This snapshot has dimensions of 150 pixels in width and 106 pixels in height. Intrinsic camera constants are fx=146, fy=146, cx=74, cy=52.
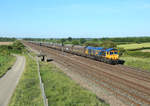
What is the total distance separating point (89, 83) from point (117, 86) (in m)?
3.61

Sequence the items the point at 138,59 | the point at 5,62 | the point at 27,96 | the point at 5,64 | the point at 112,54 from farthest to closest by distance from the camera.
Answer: the point at 5,62 → the point at 138,59 → the point at 5,64 → the point at 112,54 → the point at 27,96

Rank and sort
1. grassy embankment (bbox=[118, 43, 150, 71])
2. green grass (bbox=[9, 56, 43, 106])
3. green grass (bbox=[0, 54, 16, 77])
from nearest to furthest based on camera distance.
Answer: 1. green grass (bbox=[9, 56, 43, 106])
2. green grass (bbox=[0, 54, 16, 77])
3. grassy embankment (bbox=[118, 43, 150, 71])

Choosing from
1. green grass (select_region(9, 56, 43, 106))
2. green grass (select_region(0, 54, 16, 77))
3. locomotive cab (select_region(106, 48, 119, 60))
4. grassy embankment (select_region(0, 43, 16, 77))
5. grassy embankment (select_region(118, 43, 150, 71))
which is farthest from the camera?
locomotive cab (select_region(106, 48, 119, 60))

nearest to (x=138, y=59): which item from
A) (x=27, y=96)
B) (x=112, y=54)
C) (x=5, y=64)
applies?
(x=112, y=54)

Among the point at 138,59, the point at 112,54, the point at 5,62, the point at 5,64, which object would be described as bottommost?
the point at 5,62

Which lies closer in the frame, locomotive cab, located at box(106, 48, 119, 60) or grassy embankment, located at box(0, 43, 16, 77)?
grassy embankment, located at box(0, 43, 16, 77)

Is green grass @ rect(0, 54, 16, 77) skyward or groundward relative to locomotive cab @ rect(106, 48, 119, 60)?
groundward

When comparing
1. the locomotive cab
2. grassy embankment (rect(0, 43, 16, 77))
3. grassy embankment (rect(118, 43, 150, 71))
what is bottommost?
grassy embankment (rect(0, 43, 16, 77))

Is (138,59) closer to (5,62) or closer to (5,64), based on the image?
(5,64)

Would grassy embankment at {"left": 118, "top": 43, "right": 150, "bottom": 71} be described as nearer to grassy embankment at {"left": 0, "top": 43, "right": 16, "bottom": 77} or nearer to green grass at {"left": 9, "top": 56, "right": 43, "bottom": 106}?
green grass at {"left": 9, "top": 56, "right": 43, "bottom": 106}

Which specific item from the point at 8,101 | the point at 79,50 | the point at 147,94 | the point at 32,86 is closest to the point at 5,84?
the point at 32,86

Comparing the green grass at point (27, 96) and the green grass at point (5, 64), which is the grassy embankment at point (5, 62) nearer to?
the green grass at point (5, 64)

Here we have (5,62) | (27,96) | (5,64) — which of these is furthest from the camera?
(5,62)

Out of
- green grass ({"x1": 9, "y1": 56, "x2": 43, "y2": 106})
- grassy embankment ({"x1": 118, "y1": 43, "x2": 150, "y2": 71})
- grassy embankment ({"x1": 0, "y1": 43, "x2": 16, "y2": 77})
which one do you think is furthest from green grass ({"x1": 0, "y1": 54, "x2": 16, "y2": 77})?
grassy embankment ({"x1": 118, "y1": 43, "x2": 150, "y2": 71})
